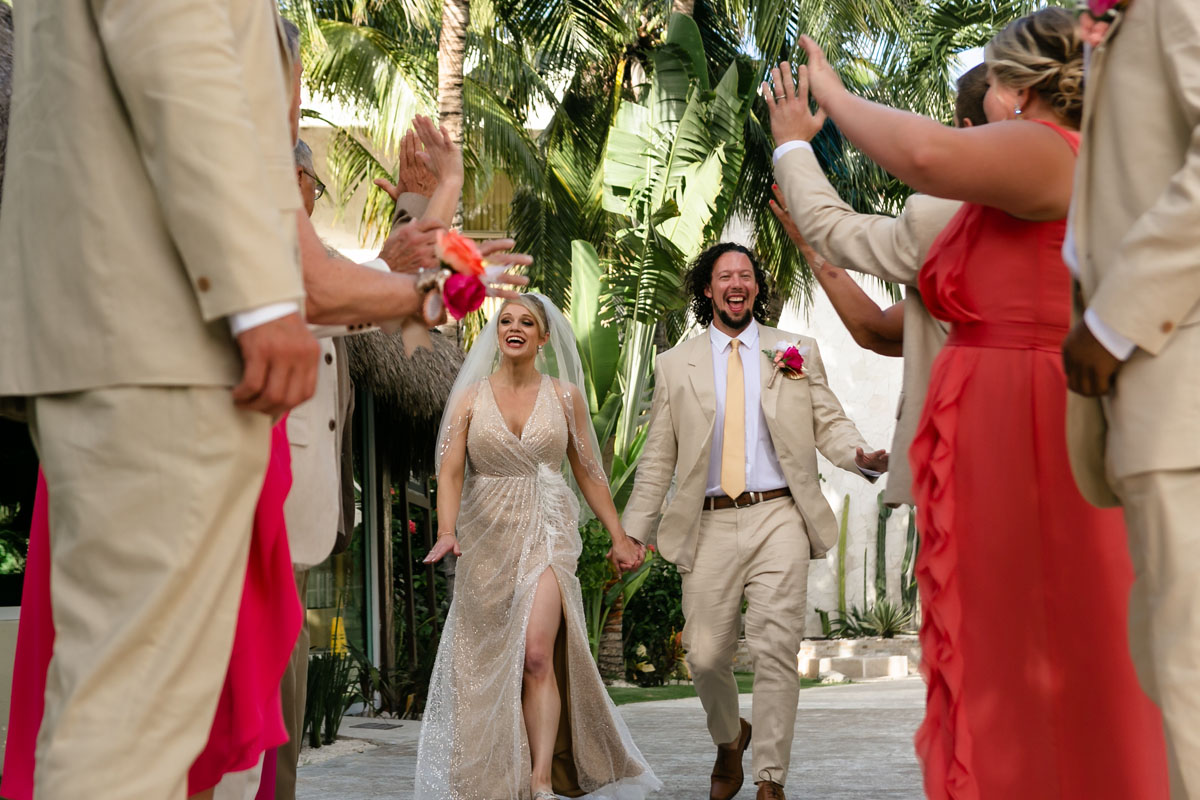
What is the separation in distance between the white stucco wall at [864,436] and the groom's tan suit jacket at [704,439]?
14.9m

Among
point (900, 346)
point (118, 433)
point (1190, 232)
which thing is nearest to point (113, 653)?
point (118, 433)

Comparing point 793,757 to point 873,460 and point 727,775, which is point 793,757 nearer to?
point 727,775

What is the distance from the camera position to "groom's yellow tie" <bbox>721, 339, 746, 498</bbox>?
7078 millimetres

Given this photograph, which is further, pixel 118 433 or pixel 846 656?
pixel 846 656

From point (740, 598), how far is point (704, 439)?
2.71 ft

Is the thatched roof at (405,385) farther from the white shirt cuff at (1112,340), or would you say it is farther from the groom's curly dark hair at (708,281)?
the white shirt cuff at (1112,340)

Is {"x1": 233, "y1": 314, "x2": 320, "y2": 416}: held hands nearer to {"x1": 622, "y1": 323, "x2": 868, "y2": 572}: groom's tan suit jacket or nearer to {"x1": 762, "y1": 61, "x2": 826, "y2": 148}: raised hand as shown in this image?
{"x1": 762, "y1": 61, "x2": 826, "y2": 148}: raised hand

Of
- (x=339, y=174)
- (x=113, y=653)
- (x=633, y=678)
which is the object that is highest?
(x=339, y=174)

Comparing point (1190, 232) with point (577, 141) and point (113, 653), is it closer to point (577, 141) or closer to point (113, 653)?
point (113, 653)

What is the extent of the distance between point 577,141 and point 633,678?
866 cm

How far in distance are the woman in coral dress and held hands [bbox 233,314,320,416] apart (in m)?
1.69

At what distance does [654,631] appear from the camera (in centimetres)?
1920

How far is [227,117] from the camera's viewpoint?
219 centimetres

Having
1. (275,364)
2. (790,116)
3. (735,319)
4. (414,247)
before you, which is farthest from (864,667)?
(275,364)
